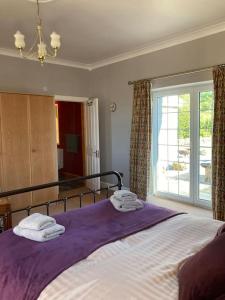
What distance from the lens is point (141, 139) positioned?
4.65m

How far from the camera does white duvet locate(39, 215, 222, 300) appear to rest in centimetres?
127

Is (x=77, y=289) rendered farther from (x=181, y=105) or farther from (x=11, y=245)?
(x=181, y=105)

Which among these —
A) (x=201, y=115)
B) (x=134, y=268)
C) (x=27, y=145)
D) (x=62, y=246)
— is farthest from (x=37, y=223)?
(x=201, y=115)

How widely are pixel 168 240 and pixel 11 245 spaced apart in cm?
108

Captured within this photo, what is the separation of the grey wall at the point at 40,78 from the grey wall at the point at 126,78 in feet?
1.12

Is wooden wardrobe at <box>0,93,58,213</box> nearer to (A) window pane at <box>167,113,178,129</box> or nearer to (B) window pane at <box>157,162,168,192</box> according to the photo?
(B) window pane at <box>157,162,168,192</box>

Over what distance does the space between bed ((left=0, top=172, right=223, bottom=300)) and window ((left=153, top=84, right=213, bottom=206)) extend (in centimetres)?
220

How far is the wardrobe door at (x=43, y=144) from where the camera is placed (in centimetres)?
457

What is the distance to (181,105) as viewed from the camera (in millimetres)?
4324

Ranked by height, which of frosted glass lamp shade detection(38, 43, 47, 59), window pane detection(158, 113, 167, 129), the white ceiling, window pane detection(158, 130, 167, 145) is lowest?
window pane detection(158, 130, 167, 145)

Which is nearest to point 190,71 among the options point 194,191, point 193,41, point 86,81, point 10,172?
point 193,41

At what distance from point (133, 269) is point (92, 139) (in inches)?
168

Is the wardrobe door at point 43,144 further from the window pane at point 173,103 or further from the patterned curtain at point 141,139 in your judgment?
the window pane at point 173,103

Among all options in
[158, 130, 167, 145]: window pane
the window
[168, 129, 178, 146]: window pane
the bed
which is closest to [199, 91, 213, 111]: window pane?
the window
